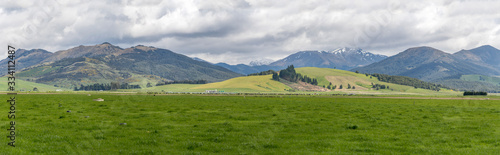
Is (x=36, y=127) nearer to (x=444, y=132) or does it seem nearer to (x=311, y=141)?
(x=311, y=141)

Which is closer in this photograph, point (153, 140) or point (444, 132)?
point (153, 140)

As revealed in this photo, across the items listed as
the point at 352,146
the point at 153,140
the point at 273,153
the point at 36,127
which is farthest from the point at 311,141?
the point at 36,127

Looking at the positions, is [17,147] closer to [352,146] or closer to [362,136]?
[352,146]

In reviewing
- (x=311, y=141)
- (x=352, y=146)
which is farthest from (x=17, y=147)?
(x=352, y=146)

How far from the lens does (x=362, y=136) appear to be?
985 inches

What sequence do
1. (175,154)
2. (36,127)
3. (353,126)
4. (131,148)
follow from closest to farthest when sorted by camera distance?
(175,154)
(131,148)
(36,127)
(353,126)

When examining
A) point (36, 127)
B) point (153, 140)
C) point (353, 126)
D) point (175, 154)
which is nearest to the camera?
point (175, 154)

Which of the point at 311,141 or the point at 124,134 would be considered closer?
the point at 311,141

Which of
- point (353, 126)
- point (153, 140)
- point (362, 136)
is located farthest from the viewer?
point (353, 126)

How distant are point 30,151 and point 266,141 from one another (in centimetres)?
1405

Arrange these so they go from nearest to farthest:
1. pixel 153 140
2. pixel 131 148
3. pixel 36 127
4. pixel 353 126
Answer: pixel 131 148, pixel 153 140, pixel 36 127, pixel 353 126

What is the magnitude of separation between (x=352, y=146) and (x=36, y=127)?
24.6m

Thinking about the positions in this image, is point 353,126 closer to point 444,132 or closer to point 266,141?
point 444,132

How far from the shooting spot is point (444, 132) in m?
28.0
